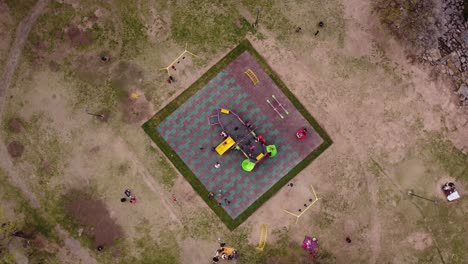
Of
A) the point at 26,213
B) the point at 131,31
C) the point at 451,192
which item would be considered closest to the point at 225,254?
the point at 26,213

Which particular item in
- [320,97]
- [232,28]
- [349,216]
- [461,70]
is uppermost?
[232,28]

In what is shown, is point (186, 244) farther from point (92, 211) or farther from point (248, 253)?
point (92, 211)

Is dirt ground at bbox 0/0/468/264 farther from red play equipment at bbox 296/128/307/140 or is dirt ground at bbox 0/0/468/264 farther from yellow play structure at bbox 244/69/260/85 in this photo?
red play equipment at bbox 296/128/307/140

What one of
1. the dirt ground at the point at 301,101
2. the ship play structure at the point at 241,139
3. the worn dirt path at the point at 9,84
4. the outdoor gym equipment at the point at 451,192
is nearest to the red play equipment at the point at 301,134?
the dirt ground at the point at 301,101

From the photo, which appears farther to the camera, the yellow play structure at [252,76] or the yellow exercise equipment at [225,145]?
the yellow play structure at [252,76]

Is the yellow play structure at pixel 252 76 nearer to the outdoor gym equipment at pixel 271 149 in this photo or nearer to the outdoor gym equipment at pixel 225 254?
the outdoor gym equipment at pixel 271 149

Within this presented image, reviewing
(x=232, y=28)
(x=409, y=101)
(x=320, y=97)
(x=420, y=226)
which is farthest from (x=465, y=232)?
(x=232, y=28)

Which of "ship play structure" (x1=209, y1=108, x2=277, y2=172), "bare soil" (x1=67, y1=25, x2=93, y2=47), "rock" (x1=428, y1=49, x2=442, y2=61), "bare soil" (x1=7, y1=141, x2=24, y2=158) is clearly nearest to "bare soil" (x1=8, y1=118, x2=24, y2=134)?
"bare soil" (x1=7, y1=141, x2=24, y2=158)
